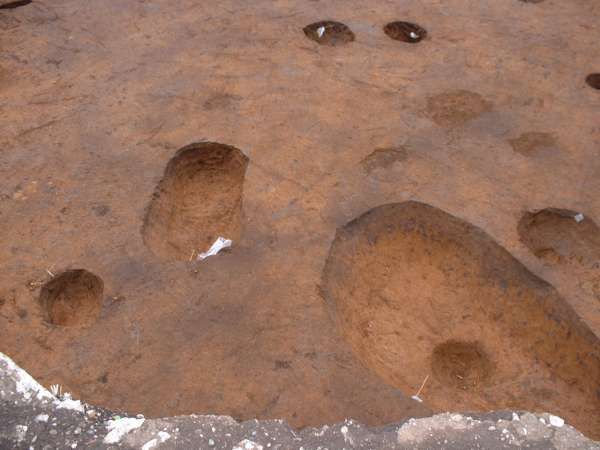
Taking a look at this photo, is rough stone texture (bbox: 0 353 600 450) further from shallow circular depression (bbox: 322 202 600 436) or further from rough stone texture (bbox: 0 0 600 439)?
shallow circular depression (bbox: 322 202 600 436)

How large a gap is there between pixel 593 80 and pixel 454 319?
9.77 feet

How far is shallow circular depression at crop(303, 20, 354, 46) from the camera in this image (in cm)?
622

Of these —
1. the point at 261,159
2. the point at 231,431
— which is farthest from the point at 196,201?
the point at 231,431

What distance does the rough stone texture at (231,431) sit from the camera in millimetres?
1996

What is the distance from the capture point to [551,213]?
447 centimetres

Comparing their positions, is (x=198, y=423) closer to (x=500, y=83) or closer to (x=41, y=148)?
(x=41, y=148)

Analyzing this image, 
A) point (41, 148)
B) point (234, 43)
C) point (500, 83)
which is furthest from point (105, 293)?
point (500, 83)

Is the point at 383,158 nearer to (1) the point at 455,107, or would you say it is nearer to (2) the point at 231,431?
(1) the point at 455,107

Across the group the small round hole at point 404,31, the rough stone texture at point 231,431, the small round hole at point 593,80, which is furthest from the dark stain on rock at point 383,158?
the rough stone texture at point 231,431

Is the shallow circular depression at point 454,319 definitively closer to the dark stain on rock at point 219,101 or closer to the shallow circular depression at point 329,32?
the dark stain on rock at point 219,101

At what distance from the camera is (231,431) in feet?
6.76

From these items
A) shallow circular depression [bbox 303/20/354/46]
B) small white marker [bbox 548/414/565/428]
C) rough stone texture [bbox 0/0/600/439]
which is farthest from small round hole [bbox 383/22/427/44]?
small white marker [bbox 548/414/565/428]

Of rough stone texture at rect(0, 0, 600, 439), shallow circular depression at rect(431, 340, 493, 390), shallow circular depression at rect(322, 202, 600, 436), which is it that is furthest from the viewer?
shallow circular depression at rect(431, 340, 493, 390)

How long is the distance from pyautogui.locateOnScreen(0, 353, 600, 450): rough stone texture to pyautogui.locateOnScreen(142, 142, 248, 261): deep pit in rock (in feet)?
7.08
